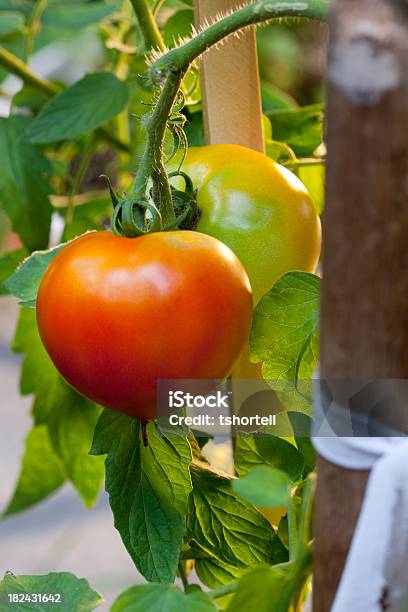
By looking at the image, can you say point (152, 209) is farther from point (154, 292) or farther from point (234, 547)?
point (234, 547)

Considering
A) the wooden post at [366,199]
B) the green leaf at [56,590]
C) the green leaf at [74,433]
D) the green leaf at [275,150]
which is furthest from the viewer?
the green leaf at [74,433]

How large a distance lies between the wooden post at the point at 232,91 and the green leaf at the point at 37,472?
35 cm

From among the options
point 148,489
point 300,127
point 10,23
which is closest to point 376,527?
point 148,489

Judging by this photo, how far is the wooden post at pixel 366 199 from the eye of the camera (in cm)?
24

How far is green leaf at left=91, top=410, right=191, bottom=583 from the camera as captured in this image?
1.27 feet

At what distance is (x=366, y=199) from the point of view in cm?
25

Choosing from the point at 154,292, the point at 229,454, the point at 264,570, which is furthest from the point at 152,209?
the point at 229,454

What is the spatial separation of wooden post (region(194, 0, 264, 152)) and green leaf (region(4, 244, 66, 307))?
108 mm

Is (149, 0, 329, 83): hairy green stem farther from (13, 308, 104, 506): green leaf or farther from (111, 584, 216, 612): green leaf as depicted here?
Answer: (13, 308, 104, 506): green leaf

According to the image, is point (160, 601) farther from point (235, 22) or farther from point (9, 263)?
point (9, 263)

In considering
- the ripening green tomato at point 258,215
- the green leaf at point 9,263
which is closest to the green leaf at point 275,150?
the ripening green tomato at point 258,215

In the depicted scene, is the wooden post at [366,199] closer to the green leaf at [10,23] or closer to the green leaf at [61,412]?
the green leaf at [61,412]

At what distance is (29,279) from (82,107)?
0.68 feet

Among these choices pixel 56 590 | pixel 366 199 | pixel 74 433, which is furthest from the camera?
pixel 74 433
